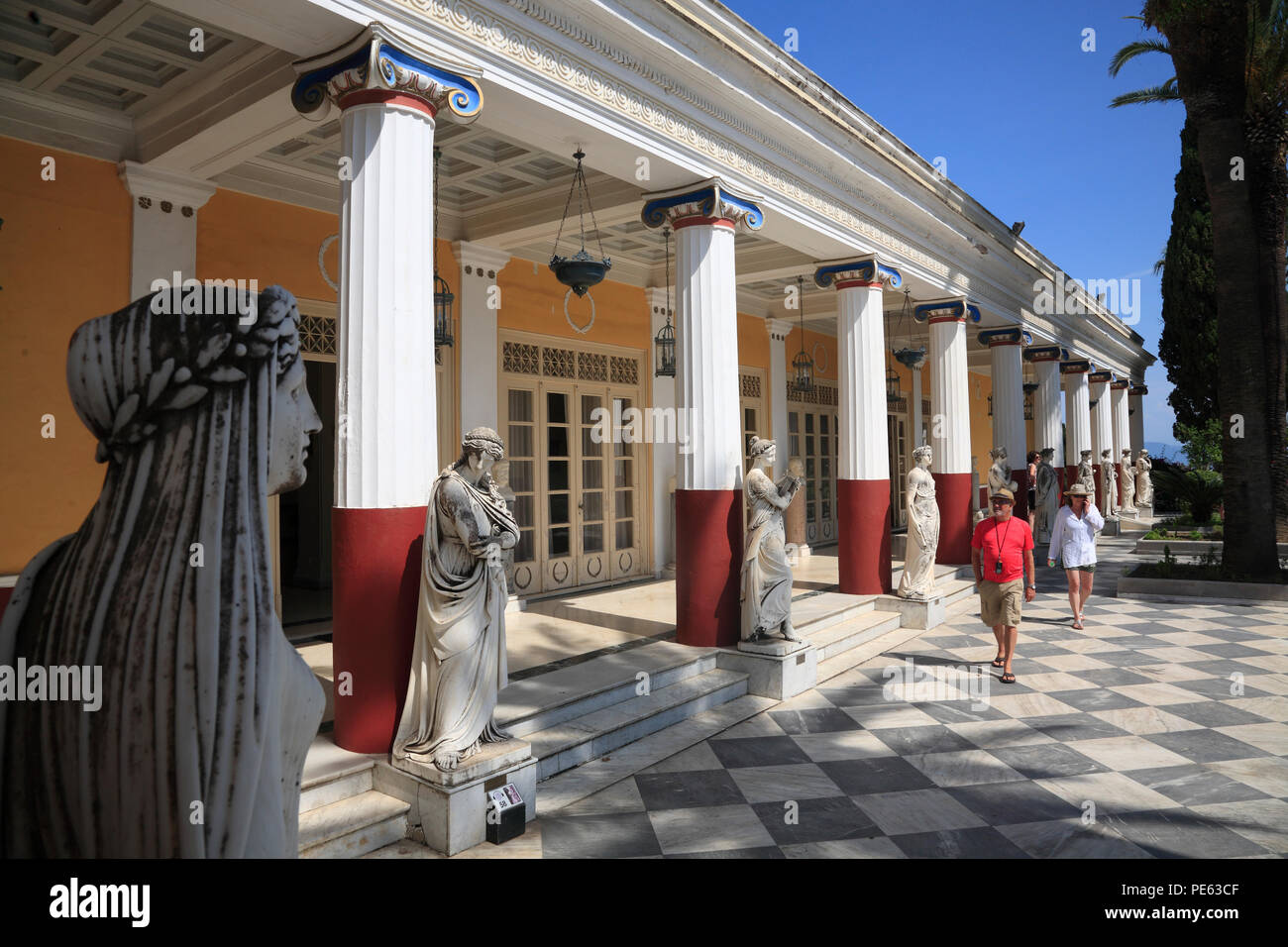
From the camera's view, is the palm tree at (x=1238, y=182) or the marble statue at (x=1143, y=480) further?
the marble statue at (x=1143, y=480)

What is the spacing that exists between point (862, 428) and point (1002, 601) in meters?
2.82

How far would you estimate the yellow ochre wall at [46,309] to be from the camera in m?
5.00

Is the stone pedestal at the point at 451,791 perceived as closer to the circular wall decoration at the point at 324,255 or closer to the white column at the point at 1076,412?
the circular wall decoration at the point at 324,255

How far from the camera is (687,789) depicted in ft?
14.1

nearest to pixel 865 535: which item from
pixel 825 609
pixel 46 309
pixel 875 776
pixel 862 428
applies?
pixel 825 609

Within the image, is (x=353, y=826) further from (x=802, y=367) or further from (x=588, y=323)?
(x=802, y=367)

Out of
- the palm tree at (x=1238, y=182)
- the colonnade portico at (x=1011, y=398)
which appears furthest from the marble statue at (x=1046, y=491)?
the palm tree at (x=1238, y=182)

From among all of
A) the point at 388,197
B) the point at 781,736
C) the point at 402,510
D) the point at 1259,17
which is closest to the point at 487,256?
the point at 388,197

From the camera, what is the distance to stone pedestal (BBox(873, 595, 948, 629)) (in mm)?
8289

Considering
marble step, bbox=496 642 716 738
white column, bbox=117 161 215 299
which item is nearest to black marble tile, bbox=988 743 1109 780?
marble step, bbox=496 642 716 738

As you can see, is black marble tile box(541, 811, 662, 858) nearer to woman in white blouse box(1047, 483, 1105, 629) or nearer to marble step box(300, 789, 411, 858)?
marble step box(300, 789, 411, 858)

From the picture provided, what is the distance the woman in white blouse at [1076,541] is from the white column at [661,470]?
15.1ft

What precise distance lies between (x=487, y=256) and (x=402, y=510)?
4810 mm

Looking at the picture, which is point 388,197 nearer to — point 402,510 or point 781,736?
point 402,510
